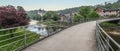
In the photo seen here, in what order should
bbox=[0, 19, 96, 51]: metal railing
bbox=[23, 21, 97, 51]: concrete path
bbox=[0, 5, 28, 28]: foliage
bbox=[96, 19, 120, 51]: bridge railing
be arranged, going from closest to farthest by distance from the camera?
bbox=[96, 19, 120, 51]: bridge railing → bbox=[0, 19, 96, 51]: metal railing → bbox=[23, 21, 97, 51]: concrete path → bbox=[0, 5, 28, 28]: foliage

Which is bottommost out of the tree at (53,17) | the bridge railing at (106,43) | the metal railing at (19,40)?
the tree at (53,17)

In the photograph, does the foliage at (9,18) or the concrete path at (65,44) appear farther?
the foliage at (9,18)

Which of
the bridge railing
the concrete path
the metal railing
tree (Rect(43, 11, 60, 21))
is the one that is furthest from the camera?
tree (Rect(43, 11, 60, 21))

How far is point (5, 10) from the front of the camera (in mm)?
Result: 24859

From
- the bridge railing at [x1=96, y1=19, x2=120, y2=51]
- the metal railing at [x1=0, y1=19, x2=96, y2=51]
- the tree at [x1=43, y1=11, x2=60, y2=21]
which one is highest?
the bridge railing at [x1=96, y1=19, x2=120, y2=51]

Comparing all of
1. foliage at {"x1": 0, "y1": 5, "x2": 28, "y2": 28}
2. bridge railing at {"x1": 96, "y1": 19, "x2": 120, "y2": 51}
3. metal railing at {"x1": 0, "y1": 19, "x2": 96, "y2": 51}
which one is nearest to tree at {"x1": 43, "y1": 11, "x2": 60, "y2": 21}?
foliage at {"x1": 0, "y1": 5, "x2": 28, "y2": 28}

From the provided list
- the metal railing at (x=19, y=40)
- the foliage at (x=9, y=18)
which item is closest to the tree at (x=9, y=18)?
the foliage at (x=9, y=18)

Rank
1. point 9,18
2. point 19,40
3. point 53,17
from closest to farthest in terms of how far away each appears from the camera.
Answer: point 19,40 < point 9,18 < point 53,17

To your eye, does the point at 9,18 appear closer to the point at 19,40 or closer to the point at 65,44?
the point at 19,40

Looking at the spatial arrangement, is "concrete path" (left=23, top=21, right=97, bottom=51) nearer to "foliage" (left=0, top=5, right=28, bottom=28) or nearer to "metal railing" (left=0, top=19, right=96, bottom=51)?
"metal railing" (left=0, top=19, right=96, bottom=51)

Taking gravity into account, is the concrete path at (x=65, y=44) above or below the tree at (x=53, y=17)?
above

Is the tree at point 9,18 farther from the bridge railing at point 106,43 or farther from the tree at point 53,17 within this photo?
the tree at point 53,17

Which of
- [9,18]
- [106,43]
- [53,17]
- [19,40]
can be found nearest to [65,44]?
[19,40]

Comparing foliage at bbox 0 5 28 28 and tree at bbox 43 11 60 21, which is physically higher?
foliage at bbox 0 5 28 28
